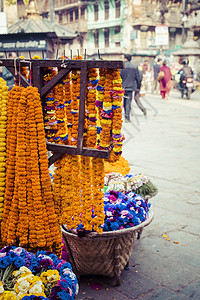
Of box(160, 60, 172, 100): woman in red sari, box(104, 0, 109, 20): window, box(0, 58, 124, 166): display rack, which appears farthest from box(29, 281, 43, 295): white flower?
box(104, 0, 109, 20): window

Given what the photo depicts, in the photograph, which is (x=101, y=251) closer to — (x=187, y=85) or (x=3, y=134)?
(x=3, y=134)

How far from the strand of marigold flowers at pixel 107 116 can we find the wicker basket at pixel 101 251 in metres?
0.78

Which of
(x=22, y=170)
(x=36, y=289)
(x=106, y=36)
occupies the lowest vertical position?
(x=36, y=289)

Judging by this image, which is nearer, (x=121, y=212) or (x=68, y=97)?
(x=68, y=97)

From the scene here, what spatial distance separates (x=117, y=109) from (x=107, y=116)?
9cm

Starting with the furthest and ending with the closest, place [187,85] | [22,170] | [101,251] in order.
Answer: [187,85]
[101,251]
[22,170]

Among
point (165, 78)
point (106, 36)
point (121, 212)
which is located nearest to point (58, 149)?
point (121, 212)

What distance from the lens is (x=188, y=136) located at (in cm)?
963

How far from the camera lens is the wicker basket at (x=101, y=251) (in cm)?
306

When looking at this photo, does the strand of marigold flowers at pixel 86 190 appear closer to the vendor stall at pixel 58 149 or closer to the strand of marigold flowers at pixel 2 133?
the vendor stall at pixel 58 149

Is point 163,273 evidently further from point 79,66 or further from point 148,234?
point 79,66

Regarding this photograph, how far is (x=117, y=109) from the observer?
2.70m

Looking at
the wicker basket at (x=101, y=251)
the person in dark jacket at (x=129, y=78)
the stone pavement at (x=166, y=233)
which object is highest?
the person in dark jacket at (x=129, y=78)

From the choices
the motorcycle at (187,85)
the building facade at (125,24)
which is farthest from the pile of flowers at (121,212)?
the building facade at (125,24)
